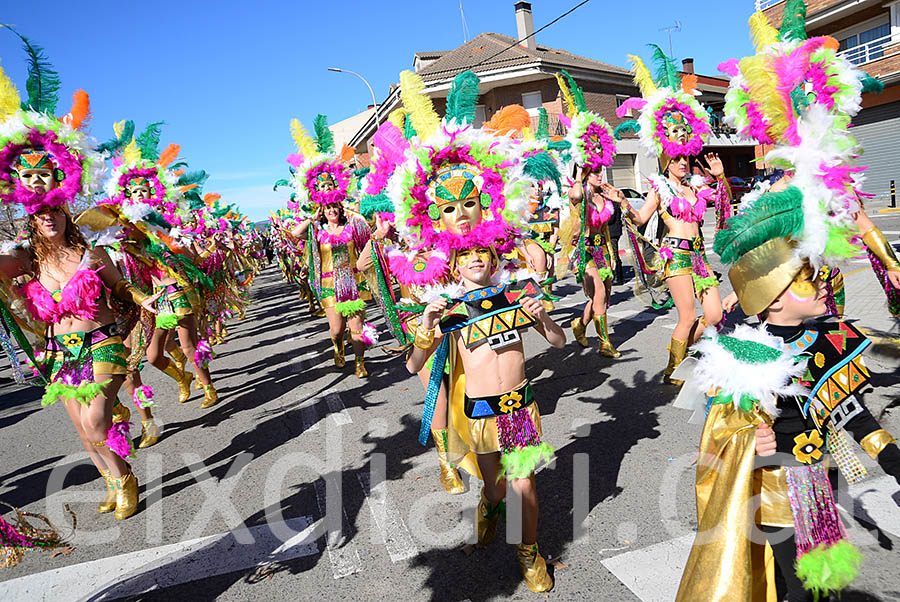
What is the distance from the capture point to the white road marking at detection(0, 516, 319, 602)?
3.21m

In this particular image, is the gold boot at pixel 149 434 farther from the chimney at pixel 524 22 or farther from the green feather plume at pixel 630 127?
the chimney at pixel 524 22

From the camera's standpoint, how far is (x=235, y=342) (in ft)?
37.3

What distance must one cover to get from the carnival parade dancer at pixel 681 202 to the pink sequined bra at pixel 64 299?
410 centimetres

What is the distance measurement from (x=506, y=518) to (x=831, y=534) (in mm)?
1670

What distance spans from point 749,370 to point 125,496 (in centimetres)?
420

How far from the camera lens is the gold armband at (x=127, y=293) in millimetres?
4164

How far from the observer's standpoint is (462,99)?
3234mm

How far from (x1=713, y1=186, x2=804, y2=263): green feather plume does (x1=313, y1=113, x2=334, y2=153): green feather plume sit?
559 cm

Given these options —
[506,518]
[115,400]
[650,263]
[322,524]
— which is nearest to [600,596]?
[506,518]

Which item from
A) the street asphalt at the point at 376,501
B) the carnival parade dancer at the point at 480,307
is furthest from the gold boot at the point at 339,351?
the carnival parade dancer at the point at 480,307

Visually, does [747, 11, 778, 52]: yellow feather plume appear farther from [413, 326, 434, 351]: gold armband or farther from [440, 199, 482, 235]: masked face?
[413, 326, 434, 351]: gold armband

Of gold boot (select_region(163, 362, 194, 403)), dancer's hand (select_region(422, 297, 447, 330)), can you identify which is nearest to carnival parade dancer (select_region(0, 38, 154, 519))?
gold boot (select_region(163, 362, 194, 403))

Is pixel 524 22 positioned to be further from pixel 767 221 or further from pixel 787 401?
pixel 787 401

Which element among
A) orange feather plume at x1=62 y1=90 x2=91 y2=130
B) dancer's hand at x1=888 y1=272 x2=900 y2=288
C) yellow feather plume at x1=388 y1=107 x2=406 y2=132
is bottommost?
dancer's hand at x1=888 y1=272 x2=900 y2=288
